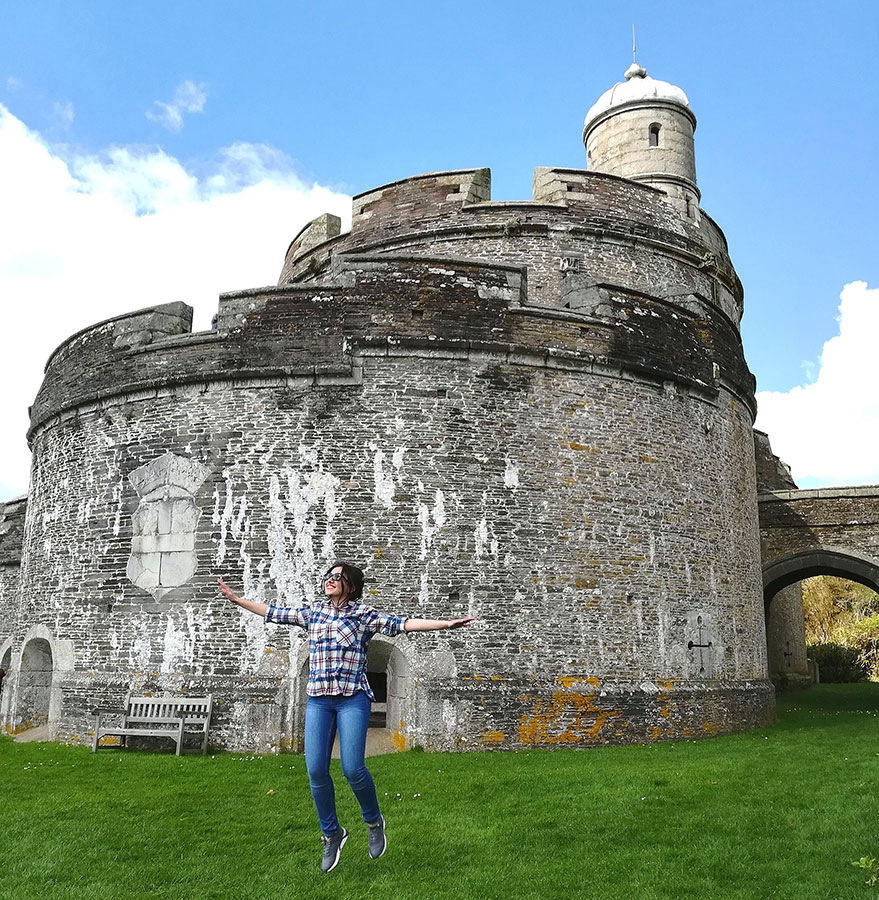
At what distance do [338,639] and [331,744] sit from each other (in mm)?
586

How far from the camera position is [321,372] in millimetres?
11430

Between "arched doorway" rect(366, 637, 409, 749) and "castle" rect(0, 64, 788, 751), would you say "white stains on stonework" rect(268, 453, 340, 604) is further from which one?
"arched doorway" rect(366, 637, 409, 749)

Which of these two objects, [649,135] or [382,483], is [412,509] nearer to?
[382,483]

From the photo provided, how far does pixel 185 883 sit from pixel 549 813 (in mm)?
3001

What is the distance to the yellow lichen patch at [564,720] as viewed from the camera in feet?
34.4

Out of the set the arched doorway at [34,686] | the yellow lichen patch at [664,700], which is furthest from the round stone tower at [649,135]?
the arched doorway at [34,686]

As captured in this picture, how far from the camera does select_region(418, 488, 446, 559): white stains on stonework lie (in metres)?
10.9

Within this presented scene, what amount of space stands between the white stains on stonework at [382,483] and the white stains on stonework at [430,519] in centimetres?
41

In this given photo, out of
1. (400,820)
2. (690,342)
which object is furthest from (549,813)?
(690,342)

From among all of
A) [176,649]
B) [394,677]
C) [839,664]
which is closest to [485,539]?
[394,677]

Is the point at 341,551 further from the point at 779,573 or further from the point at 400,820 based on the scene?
the point at 779,573

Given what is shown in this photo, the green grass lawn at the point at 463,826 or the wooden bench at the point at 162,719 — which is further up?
the wooden bench at the point at 162,719

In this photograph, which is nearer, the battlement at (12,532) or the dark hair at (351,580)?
the dark hair at (351,580)

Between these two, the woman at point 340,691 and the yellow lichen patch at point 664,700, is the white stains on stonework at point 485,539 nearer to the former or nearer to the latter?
the yellow lichen patch at point 664,700
